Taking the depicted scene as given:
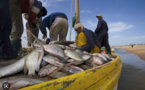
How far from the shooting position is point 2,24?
5.11ft

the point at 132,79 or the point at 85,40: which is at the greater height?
the point at 85,40

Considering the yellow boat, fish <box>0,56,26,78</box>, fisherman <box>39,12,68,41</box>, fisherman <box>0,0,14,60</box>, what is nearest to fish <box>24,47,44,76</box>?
fish <box>0,56,26,78</box>

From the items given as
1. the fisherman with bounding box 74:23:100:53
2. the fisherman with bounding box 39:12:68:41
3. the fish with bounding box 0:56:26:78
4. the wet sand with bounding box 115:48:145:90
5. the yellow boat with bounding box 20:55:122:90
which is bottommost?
the wet sand with bounding box 115:48:145:90

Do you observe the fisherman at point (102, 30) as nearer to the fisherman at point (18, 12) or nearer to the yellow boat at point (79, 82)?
the fisherman at point (18, 12)

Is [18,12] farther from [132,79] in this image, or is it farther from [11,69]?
[132,79]

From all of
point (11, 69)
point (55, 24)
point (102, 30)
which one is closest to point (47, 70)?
point (11, 69)

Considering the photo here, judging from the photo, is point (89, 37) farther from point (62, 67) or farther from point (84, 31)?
point (62, 67)

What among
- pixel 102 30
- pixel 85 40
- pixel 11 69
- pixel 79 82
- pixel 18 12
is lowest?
pixel 79 82

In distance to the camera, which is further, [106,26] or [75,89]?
[106,26]

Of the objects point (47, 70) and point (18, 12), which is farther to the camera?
point (18, 12)

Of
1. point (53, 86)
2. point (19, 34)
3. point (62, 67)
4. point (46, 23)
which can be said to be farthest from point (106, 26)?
point (53, 86)

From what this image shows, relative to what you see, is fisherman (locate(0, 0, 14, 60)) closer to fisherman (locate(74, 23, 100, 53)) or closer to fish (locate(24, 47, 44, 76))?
fish (locate(24, 47, 44, 76))

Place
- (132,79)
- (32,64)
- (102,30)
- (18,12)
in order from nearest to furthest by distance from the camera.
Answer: (32,64), (18,12), (132,79), (102,30)

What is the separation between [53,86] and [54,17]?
3176 mm
